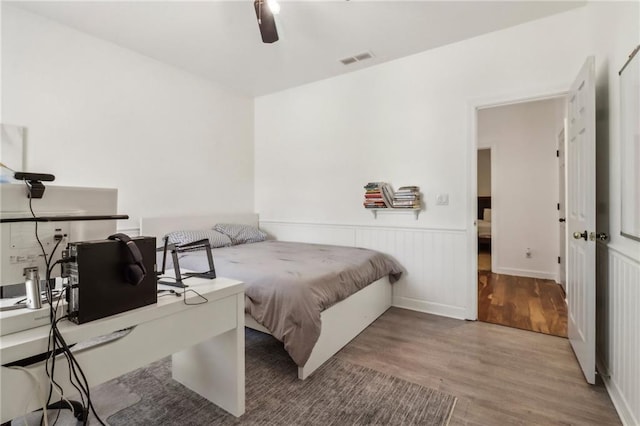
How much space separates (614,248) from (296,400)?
2.04m

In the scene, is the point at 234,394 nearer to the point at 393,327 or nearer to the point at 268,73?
the point at 393,327

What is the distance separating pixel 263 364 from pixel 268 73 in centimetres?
323

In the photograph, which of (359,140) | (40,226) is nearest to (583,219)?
(359,140)

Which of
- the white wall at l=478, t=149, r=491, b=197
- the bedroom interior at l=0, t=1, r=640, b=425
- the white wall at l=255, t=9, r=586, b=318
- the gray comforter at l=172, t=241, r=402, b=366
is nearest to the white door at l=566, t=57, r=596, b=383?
the bedroom interior at l=0, t=1, r=640, b=425

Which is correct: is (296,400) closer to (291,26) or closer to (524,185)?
(291,26)

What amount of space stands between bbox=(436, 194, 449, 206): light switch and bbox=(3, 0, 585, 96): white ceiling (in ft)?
5.04

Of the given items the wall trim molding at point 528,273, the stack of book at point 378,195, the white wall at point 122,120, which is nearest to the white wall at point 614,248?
the stack of book at point 378,195

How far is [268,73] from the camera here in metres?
3.81

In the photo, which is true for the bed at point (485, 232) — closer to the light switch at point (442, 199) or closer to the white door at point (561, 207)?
the white door at point (561, 207)

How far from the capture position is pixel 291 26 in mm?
2807

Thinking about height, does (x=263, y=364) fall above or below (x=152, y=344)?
below

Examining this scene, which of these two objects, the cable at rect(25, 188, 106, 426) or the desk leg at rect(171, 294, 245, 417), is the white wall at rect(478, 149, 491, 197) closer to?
the desk leg at rect(171, 294, 245, 417)

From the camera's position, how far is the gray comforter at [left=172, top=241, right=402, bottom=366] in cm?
197

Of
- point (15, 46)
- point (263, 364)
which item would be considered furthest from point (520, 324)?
point (15, 46)
